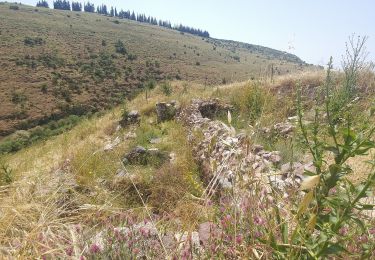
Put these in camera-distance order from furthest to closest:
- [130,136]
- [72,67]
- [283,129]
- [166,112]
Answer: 1. [72,67]
2. [166,112]
3. [130,136]
4. [283,129]

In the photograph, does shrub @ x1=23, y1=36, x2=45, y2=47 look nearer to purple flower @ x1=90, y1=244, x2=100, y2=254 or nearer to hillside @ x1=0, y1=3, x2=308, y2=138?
hillside @ x1=0, y1=3, x2=308, y2=138

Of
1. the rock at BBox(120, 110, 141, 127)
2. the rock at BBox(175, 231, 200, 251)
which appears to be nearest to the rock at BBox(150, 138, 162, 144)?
the rock at BBox(120, 110, 141, 127)

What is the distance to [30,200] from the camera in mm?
3014

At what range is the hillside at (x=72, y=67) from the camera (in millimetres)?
39094

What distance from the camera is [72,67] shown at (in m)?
50.2

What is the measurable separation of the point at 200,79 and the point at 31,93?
27.3 meters

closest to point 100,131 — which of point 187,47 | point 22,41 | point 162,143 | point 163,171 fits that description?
point 162,143

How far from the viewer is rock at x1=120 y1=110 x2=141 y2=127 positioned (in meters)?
10.7

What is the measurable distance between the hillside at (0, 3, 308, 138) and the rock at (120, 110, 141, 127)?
19.2m

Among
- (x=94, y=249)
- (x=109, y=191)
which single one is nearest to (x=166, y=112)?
(x=109, y=191)

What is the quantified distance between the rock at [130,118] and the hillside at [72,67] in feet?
63.0

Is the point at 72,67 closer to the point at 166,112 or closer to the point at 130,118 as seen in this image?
the point at 130,118

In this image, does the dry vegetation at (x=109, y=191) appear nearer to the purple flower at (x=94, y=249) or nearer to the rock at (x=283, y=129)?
the purple flower at (x=94, y=249)

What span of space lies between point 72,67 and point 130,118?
143ft
